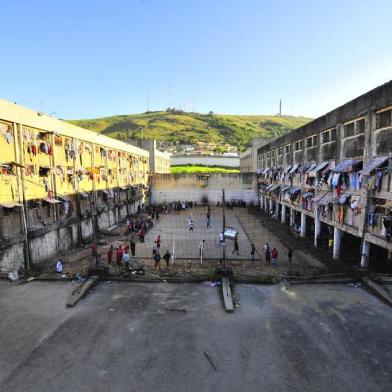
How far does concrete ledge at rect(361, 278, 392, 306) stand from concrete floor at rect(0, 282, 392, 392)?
0.21 m

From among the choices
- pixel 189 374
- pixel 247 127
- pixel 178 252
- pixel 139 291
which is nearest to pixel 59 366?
pixel 189 374

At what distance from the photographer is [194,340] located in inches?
284

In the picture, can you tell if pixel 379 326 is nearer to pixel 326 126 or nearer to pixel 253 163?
pixel 326 126

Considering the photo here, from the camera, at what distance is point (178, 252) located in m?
18.9

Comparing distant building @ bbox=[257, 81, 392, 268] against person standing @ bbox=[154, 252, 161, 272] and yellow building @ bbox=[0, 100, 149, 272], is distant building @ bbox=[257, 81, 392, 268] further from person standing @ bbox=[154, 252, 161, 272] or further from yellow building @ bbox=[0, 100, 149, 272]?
yellow building @ bbox=[0, 100, 149, 272]

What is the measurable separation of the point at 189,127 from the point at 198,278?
12322 centimetres


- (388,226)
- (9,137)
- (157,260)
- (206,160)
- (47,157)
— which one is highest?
(206,160)

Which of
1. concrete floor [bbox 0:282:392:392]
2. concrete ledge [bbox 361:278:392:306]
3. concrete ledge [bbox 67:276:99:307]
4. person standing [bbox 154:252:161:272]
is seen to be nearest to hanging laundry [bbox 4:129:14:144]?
concrete floor [bbox 0:282:392:392]

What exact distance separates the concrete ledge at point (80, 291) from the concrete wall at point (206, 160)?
66404 millimetres

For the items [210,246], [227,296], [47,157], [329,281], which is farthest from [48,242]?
[329,281]

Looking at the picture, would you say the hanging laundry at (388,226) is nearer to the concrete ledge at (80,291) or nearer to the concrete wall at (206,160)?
the concrete ledge at (80,291)

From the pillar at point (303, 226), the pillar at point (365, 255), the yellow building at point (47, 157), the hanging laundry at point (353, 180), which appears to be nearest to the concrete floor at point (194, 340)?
the pillar at point (365, 255)

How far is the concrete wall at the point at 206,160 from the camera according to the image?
76.1 meters

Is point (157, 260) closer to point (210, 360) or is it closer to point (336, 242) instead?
point (210, 360)
